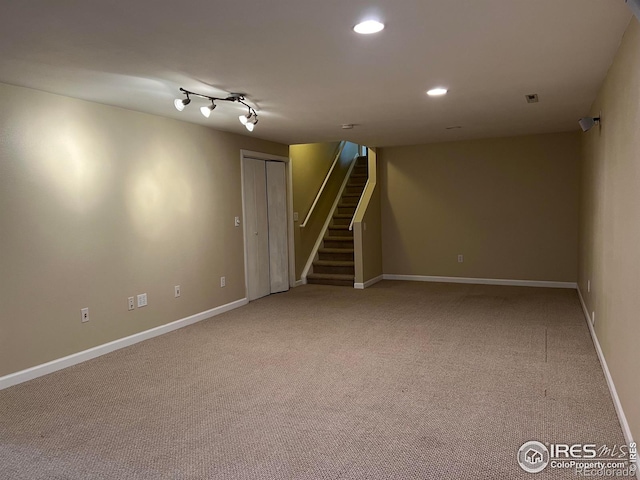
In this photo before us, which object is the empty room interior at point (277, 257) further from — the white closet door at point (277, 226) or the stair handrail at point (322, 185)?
the stair handrail at point (322, 185)

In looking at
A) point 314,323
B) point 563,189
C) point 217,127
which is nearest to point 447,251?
point 563,189

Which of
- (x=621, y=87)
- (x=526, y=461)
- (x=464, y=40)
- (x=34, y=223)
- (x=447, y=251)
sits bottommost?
(x=526, y=461)

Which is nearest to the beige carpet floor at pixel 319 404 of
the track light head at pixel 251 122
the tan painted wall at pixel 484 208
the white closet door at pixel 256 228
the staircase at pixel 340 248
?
the white closet door at pixel 256 228

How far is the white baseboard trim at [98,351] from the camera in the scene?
11.8 feet

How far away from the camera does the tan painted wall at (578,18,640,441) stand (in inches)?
92.4

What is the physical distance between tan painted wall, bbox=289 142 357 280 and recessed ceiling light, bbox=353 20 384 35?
4.90 m

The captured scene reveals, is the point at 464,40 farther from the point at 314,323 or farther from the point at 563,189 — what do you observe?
the point at 563,189

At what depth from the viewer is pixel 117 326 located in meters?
4.45

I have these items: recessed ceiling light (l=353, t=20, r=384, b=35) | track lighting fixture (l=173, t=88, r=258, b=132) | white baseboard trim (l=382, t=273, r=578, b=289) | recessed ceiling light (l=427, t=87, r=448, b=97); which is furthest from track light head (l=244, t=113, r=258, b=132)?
white baseboard trim (l=382, t=273, r=578, b=289)

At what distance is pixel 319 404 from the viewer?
3098 mm

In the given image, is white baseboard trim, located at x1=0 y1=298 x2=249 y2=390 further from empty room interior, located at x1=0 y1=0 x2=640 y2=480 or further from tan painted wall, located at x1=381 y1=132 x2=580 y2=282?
tan painted wall, located at x1=381 y1=132 x2=580 y2=282

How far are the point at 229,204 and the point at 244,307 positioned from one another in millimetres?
1315

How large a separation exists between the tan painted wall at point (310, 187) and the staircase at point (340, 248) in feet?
0.66

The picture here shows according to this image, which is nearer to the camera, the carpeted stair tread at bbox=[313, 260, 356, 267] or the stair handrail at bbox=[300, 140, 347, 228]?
the carpeted stair tread at bbox=[313, 260, 356, 267]
